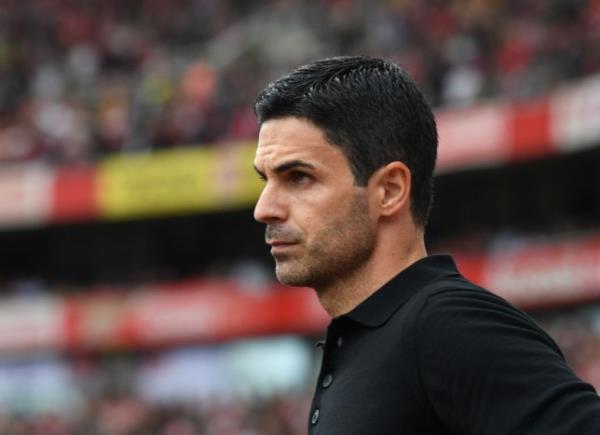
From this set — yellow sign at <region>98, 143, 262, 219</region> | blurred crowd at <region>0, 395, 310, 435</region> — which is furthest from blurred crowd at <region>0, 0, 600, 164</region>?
blurred crowd at <region>0, 395, 310, 435</region>

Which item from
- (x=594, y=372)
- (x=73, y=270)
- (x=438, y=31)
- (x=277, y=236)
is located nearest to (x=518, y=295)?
(x=438, y=31)

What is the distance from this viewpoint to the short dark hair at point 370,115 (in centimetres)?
246

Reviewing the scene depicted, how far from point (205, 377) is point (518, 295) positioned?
550 cm

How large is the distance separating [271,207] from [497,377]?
1.83ft

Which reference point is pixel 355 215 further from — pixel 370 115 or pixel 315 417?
pixel 315 417

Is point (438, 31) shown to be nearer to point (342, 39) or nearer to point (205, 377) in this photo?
point (342, 39)

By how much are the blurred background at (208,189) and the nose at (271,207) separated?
12709 mm

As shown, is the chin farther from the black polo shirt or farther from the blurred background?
the blurred background

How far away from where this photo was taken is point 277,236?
2508mm

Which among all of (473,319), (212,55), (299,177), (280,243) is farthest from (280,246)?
(212,55)

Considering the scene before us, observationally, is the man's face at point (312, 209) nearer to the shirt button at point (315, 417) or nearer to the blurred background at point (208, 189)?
the shirt button at point (315, 417)

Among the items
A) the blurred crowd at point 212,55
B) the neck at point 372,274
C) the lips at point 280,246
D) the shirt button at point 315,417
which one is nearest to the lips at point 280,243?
Answer: the lips at point 280,246

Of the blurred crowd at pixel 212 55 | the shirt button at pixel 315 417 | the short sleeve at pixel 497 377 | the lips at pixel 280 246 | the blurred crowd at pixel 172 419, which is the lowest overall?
the blurred crowd at pixel 172 419

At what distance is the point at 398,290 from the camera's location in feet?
8.05
